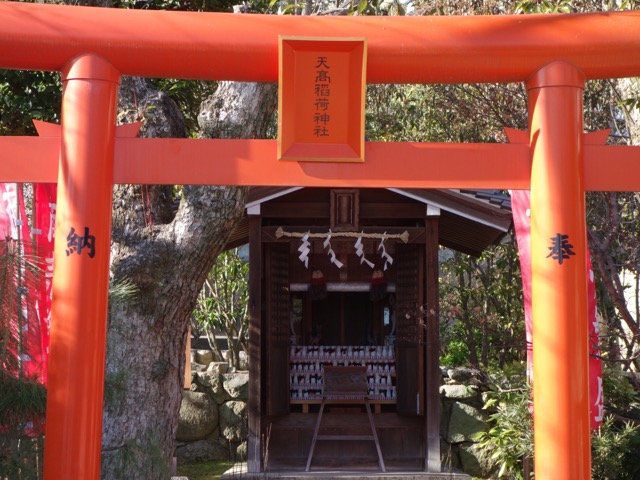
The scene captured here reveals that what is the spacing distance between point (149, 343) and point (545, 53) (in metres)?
3.55

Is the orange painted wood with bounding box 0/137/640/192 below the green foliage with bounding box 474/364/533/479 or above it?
above

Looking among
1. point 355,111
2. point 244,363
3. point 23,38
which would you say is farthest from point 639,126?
point 244,363

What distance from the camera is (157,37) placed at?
16.9 ft

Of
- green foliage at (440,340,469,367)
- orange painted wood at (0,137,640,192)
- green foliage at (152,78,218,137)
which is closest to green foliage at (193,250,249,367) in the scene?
green foliage at (152,78,218,137)

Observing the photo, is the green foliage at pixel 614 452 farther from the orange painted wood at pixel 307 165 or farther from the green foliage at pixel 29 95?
the green foliage at pixel 29 95

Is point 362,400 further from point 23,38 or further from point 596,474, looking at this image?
point 23,38

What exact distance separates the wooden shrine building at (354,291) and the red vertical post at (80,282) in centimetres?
529

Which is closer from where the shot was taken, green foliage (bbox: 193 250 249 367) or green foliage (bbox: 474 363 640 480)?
green foliage (bbox: 474 363 640 480)

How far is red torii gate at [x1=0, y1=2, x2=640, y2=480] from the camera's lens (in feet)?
16.0

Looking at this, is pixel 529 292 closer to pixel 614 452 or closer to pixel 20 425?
pixel 614 452

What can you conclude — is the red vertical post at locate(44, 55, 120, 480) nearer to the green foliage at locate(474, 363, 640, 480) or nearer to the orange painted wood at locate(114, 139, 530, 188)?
the orange painted wood at locate(114, 139, 530, 188)

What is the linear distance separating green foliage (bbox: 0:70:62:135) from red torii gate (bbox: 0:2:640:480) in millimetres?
4483

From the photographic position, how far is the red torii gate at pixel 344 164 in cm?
488

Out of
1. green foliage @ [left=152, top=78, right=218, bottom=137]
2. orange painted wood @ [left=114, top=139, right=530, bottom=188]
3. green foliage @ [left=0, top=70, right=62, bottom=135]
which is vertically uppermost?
green foliage @ [left=152, top=78, right=218, bottom=137]
